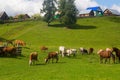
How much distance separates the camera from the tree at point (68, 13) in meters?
114

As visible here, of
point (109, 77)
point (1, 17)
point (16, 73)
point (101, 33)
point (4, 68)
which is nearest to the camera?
point (109, 77)

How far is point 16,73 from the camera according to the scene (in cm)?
3006

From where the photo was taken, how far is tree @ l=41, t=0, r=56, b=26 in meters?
121

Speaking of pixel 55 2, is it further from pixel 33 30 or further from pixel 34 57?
pixel 34 57

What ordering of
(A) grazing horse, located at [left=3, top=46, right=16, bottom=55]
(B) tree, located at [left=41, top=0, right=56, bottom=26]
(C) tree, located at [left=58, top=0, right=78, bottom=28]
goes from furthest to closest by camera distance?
(B) tree, located at [left=41, top=0, right=56, bottom=26]
(C) tree, located at [left=58, top=0, right=78, bottom=28]
(A) grazing horse, located at [left=3, top=46, right=16, bottom=55]

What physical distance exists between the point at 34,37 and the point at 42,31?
1079cm

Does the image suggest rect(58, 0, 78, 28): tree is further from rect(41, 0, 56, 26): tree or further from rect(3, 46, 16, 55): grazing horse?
rect(3, 46, 16, 55): grazing horse

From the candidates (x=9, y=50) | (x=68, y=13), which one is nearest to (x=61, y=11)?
(x=68, y=13)

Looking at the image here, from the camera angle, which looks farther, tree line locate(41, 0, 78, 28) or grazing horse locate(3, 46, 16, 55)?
tree line locate(41, 0, 78, 28)

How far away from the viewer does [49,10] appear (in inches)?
4919

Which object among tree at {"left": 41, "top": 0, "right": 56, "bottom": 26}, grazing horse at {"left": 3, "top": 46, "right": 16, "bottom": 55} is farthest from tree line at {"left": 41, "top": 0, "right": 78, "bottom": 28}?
grazing horse at {"left": 3, "top": 46, "right": 16, "bottom": 55}

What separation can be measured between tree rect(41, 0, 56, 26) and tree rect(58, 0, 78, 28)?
15.4ft

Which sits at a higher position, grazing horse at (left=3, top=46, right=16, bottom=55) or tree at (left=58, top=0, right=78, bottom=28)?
tree at (left=58, top=0, right=78, bottom=28)

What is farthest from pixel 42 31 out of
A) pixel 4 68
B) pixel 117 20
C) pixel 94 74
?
pixel 94 74
